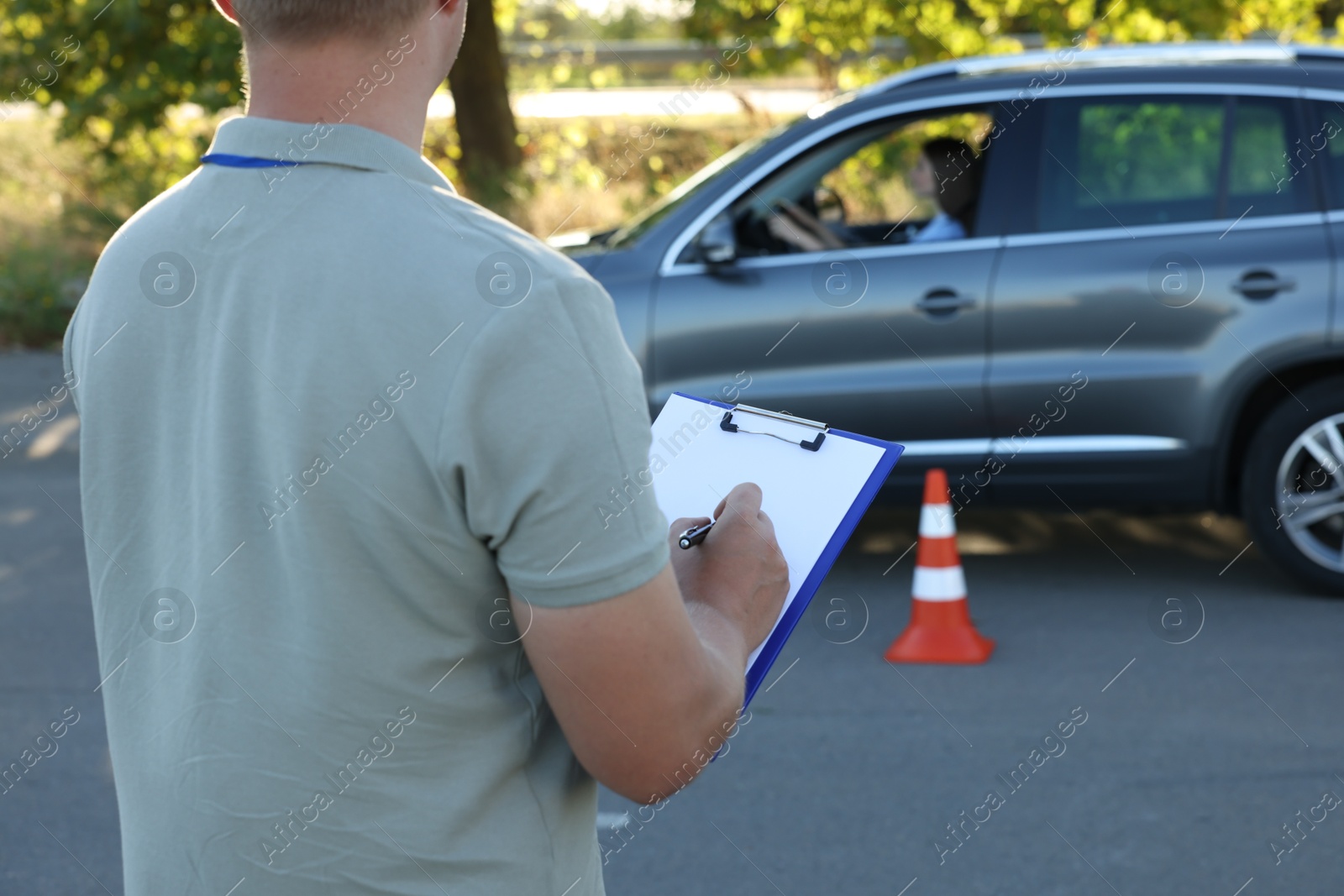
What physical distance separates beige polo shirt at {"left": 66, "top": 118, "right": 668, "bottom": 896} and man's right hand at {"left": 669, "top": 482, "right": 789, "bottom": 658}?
8.0 inches

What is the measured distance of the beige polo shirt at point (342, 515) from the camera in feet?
3.41

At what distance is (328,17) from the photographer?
1.11 meters

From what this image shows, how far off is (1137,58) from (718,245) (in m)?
1.98

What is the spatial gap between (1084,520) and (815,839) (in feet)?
11.7

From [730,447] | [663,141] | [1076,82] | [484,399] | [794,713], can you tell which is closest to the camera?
[484,399]

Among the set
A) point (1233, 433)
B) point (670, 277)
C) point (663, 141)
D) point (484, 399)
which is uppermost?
point (484, 399)

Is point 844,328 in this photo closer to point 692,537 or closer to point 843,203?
point 843,203

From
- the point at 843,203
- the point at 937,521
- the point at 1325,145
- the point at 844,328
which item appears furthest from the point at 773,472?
the point at 843,203

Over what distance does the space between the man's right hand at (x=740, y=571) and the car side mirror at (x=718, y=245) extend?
14.3ft

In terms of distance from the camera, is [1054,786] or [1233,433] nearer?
[1054,786]

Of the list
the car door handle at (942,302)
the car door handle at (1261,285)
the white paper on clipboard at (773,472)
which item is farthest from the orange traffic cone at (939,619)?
the white paper on clipboard at (773,472)

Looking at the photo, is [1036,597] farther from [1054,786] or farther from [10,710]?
[10,710]

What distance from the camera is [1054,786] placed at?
154 inches

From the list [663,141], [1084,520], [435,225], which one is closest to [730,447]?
[435,225]
